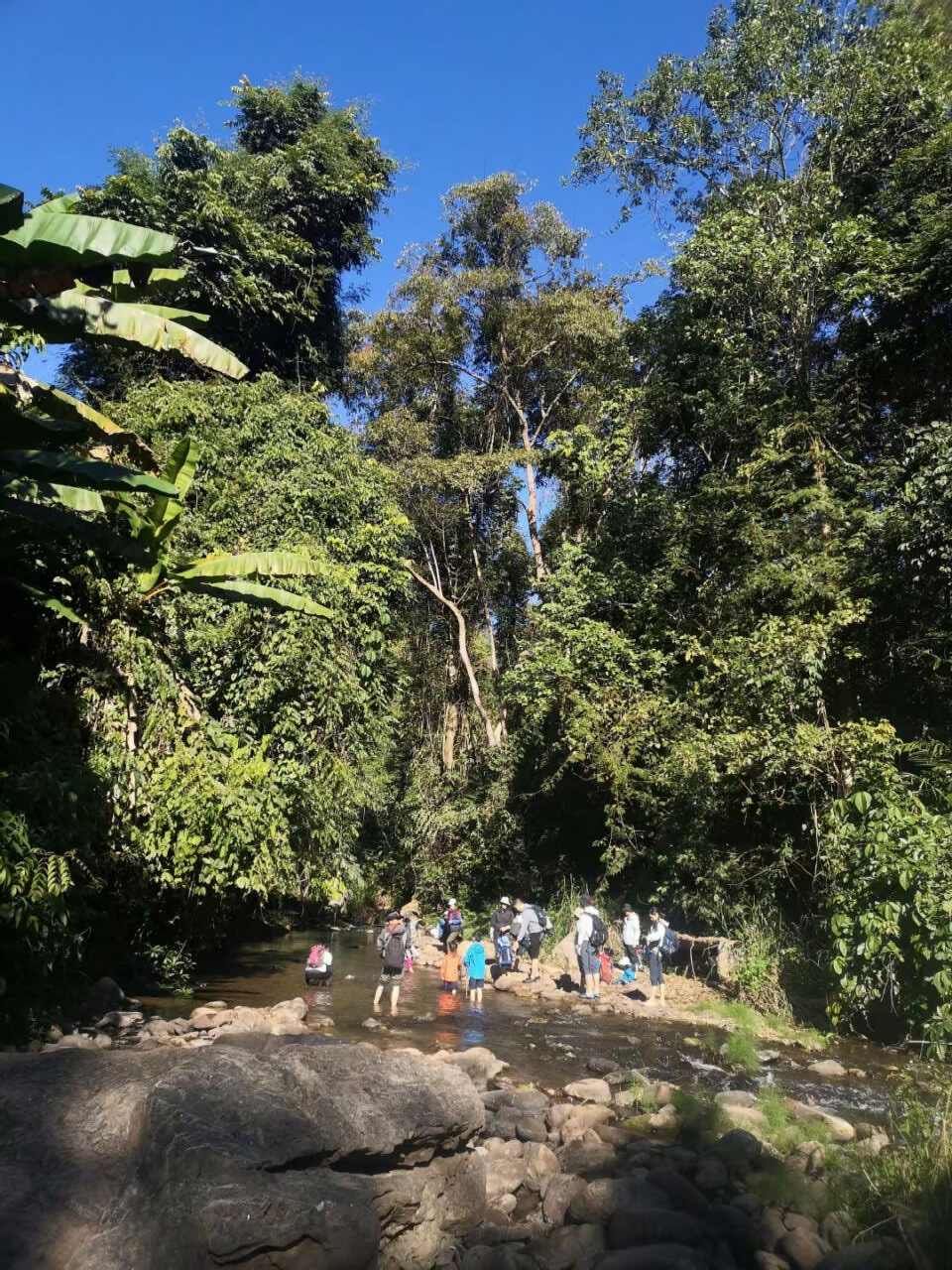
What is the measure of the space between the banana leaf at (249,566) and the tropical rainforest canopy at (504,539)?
0.20 feet

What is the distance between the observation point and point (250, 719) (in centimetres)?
1271

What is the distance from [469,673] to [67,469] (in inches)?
640

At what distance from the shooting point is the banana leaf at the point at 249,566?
9.49 m

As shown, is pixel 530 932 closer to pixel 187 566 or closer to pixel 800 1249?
pixel 187 566

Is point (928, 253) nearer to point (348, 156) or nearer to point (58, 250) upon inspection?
point (58, 250)

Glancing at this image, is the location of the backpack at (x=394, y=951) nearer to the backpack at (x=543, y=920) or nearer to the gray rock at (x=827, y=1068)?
the backpack at (x=543, y=920)

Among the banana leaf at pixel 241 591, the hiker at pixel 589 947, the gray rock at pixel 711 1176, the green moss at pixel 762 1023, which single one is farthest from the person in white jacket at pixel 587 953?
the gray rock at pixel 711 1176

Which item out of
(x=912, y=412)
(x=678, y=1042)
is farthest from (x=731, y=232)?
(x=678, y=1042)

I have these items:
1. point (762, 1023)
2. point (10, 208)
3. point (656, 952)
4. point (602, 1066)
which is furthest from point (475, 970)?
point (10, 208)

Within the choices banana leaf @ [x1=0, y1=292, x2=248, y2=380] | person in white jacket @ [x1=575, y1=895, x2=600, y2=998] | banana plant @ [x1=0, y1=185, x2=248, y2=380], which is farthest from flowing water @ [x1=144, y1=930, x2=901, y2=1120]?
banana plant @ [x1=0, y1=185, x2=248, y2=380]

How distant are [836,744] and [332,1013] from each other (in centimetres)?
757

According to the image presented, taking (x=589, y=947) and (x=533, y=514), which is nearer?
(x=589, y=947)

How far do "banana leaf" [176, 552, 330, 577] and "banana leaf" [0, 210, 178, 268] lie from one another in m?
3.50

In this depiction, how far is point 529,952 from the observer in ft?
50.3
